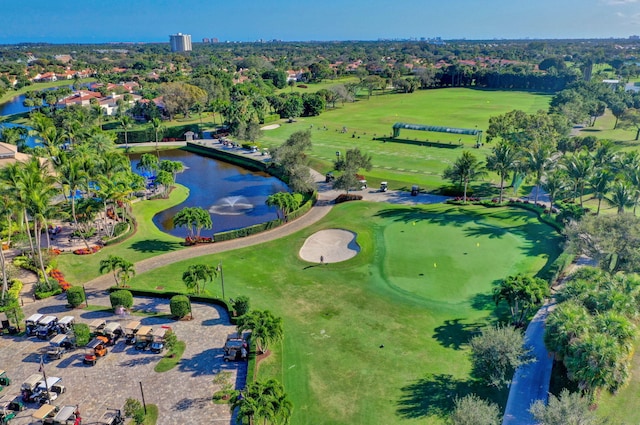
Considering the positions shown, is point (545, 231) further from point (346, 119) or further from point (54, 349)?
point (346, 119)

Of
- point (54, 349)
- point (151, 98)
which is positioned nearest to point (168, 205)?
point (54, 349)

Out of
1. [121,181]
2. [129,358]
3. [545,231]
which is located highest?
[121,181]

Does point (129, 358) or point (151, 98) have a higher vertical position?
point (151, 98)

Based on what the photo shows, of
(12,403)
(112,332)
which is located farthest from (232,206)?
(12,403)

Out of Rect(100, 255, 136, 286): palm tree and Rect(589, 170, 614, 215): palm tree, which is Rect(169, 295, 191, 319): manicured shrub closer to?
Rect(100, 255, 136, 286): palm tree

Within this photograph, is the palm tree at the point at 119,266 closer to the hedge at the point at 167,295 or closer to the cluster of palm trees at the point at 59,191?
the hedge at the point at 167,295

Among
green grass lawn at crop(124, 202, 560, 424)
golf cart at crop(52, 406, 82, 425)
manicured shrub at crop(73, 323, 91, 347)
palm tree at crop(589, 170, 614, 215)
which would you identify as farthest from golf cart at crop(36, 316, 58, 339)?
palm tree at crop(589, 170, 614, 215)

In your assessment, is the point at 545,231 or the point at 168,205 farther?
the point at 168,205
